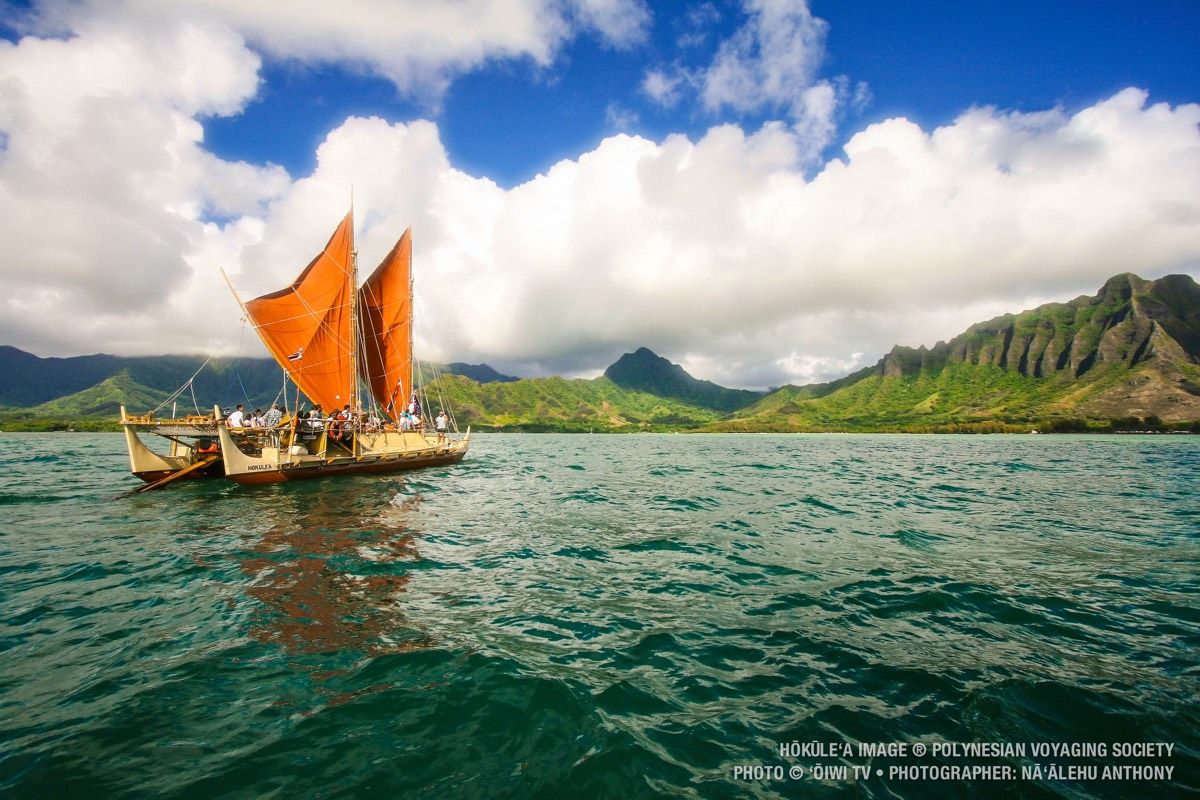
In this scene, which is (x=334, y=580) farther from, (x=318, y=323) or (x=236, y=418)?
(x=318, y=323)

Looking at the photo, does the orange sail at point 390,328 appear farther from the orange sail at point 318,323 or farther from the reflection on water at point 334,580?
the reflection on water at point 334,580

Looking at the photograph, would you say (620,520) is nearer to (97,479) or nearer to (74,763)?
(74,763)

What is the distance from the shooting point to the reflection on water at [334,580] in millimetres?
8508

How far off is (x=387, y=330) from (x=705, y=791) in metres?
52.8

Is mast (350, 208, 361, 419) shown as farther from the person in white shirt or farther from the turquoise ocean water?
the turquoise ocean water

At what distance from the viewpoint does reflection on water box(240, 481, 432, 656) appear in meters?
8.51

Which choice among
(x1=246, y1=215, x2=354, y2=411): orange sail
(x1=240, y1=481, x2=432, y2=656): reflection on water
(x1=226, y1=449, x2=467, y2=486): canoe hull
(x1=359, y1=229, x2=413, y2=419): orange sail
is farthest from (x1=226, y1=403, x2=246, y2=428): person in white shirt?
(x1=359, y1=229, x2=413, y2=419): orange sail

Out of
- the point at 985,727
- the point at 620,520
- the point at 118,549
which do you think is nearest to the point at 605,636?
the point at 985,727

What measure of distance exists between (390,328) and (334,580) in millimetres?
44068

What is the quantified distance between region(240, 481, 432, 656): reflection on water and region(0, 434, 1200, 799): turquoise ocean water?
9 cm

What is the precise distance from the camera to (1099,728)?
5.88m

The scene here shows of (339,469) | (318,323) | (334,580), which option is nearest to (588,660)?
(334,580)

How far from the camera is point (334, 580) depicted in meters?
11.6

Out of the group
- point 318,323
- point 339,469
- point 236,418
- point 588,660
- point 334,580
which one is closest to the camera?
point 588,660
